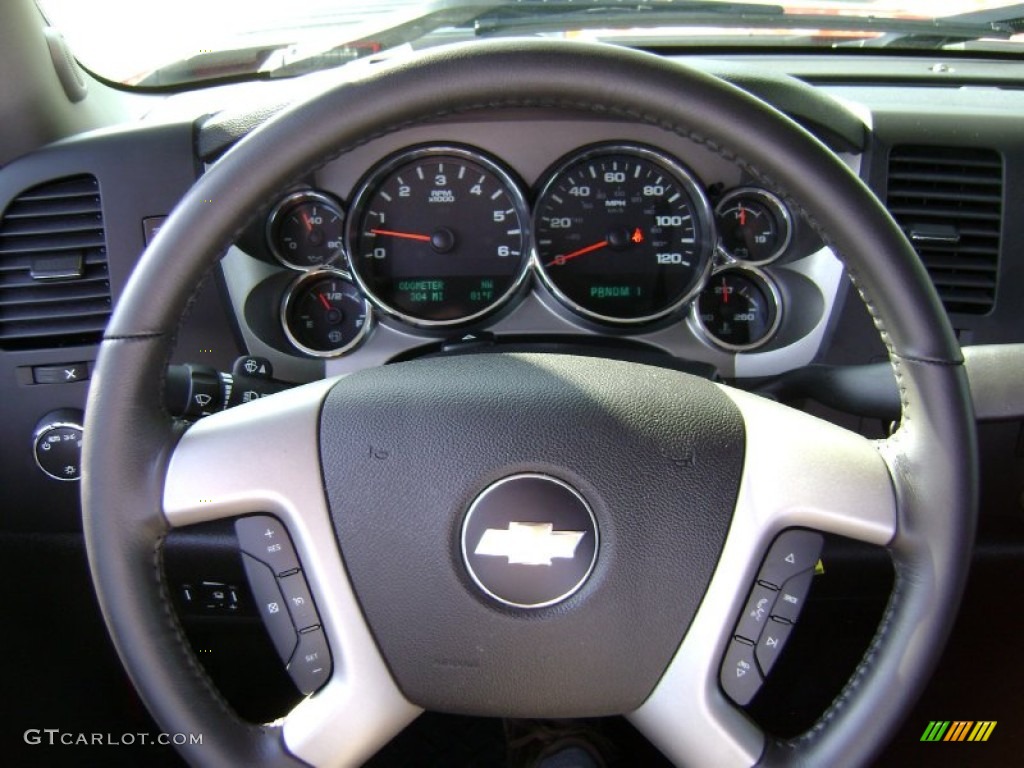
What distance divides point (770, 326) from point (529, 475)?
38.6 inches

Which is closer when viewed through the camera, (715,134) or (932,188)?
(715,134)

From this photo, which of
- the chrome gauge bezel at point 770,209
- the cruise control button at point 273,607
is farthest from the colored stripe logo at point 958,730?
the cruise control button at point 273,607

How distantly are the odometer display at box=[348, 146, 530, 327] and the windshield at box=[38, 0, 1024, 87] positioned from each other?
354 mm

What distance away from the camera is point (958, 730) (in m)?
2.07

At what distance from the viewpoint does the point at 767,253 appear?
6.43ft

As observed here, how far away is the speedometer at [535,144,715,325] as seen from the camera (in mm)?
1928

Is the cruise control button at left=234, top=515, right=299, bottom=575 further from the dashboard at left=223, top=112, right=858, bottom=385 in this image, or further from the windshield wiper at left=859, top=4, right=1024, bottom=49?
the windshield wiper at left=859, top=4, right=1024, bottom=49

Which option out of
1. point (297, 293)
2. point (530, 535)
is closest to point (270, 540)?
point (530, 535)

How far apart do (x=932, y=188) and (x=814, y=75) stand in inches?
18.0

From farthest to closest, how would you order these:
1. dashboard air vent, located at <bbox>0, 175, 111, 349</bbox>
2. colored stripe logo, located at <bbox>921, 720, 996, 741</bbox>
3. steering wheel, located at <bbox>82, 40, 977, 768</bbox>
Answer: colored stripe logo, located at <bbox>921, 720, 996, 741</bbox> < dashboard air vent, located at <bbox>0, 175, 111, 349</bbox> < steering wheel, located at <bbox>82, 40, 977, 768</bbox>

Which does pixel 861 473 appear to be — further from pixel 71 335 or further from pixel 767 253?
pixel 71 335

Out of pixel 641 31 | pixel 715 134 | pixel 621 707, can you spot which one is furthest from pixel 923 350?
pixel 641 31

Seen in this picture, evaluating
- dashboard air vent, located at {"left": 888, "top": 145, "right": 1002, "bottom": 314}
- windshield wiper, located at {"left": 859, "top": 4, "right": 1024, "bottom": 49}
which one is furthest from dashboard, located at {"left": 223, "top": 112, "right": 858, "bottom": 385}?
windshield wiper, located at {"left": 859, "top": 4, "right": 1024, "bottom": 49}

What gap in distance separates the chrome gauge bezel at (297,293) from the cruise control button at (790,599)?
A: 1029mm
